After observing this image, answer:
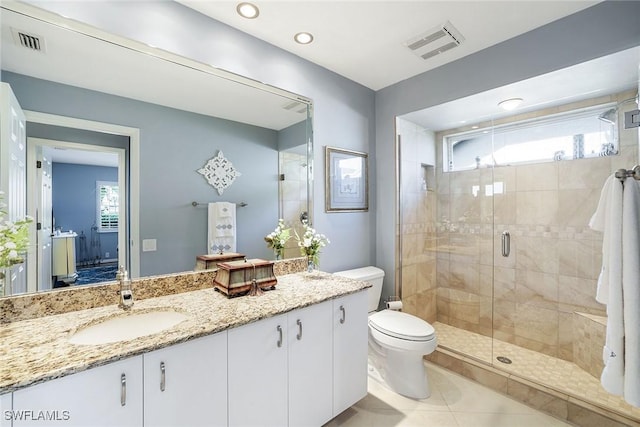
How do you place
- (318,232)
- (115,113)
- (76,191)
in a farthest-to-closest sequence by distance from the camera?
1. (318,232)
2. (115,113)
3. (76,191)

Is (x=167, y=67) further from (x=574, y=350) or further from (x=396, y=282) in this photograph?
(x=574, y=350)

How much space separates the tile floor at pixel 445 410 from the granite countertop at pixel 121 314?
0.85 metres

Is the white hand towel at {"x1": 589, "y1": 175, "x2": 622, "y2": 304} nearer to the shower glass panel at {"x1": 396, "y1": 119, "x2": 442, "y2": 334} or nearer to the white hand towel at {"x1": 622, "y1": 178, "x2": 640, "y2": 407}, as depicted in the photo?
the white hand towel at {"x1": 622, "y1": 178, "x2": 640, "y2": 407}

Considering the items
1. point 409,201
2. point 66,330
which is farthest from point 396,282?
point 66,330

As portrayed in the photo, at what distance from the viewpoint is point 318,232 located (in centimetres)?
235

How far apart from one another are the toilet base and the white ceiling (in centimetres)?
221

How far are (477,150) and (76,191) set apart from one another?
10.7 feet

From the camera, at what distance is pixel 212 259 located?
177cm

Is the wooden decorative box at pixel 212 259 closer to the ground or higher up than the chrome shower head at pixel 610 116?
closer to the ground

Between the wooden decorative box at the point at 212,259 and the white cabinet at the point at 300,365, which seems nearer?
the white cabinet at the point at 300,365

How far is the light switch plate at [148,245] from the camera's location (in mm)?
1554

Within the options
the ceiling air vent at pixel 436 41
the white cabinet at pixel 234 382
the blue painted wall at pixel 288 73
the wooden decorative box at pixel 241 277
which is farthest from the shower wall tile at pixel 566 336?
the wooden decorative box at pixel 241 277

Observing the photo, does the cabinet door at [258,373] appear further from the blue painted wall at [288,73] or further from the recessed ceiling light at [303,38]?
the recessed ceiling light at [303,38]

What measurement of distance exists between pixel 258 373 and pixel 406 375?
1.25 m
